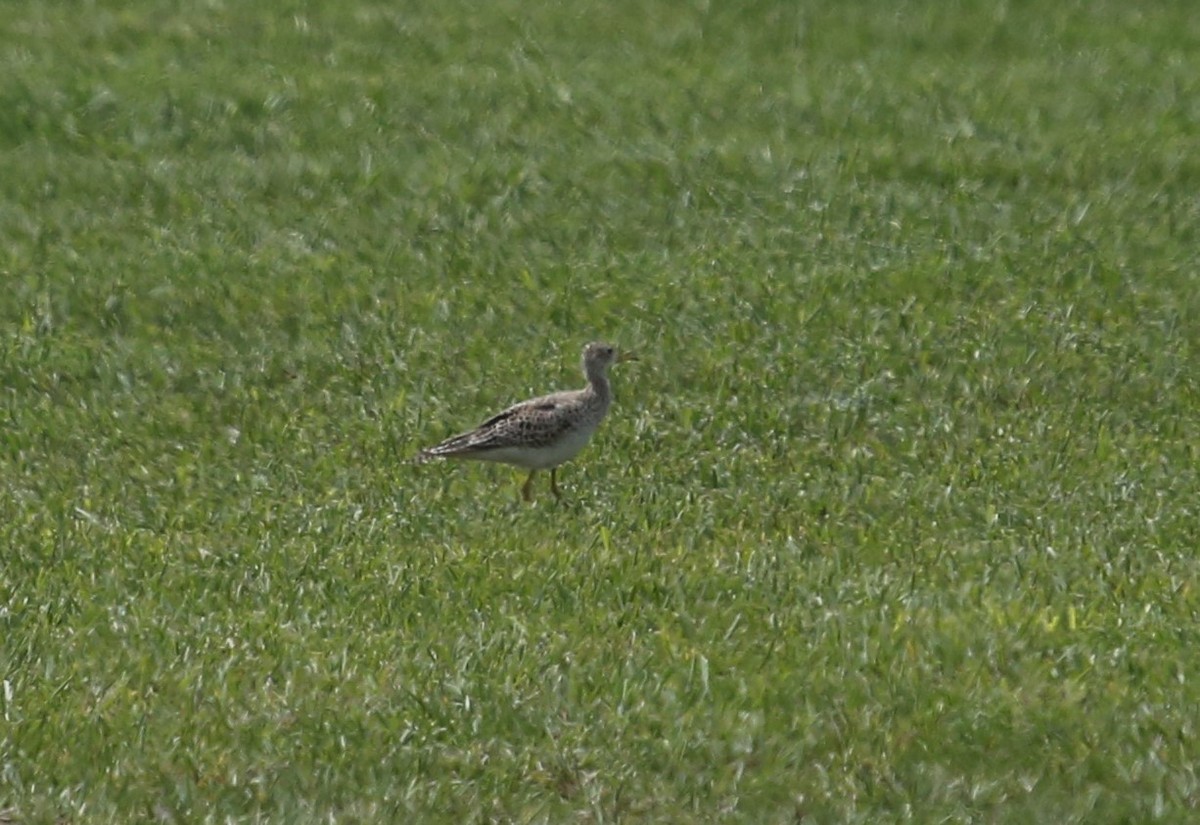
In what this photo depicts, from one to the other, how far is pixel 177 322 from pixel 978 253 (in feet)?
15.2

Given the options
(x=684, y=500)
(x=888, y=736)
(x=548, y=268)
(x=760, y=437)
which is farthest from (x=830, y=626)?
(x=548, y=268)

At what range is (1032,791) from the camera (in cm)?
800

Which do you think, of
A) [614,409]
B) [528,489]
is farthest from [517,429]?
[614,409]

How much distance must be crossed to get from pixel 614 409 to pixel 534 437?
158 centimetres

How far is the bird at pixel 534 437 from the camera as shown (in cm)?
1088

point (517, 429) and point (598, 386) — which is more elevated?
point (517, 429)

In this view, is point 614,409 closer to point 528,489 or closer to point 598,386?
point 598,386

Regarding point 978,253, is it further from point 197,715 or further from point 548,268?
point 197,715

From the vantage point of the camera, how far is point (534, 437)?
10875 millimetres

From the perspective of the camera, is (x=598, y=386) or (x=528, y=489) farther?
(x=598, y=386)

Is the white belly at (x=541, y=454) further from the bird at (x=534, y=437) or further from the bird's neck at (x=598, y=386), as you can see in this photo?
the bird's neck at (x=598, y=386)

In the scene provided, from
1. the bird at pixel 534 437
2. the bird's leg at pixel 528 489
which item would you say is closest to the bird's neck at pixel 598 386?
the bird at pixel 534 437

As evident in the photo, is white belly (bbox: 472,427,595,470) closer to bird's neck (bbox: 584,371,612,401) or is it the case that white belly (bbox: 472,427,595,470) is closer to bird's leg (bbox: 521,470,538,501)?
bird's leg (bbox: 521,470,538,501)

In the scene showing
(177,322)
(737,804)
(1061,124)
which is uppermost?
(737,804)
